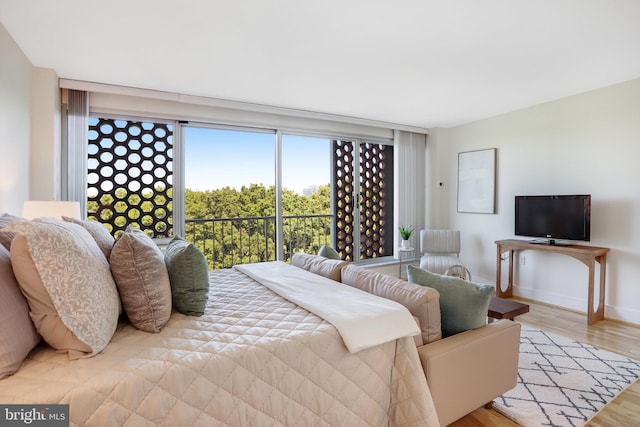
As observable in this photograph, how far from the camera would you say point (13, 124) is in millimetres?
2314

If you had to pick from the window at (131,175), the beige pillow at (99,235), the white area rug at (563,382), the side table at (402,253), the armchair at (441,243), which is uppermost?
the window at (131,175)

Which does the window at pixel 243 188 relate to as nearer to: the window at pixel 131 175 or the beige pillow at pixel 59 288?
the window at pixel 131 175

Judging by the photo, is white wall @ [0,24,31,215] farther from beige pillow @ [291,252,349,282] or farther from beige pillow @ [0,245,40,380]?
beige pillow @ [291,252,349,282]

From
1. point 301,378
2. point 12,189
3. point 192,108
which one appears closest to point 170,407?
point 301,378

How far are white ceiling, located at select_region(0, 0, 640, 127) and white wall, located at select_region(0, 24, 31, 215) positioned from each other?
121 millimetres

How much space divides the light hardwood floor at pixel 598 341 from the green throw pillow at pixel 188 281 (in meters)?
1.53

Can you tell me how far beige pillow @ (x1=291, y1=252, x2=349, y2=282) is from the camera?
2139 mm

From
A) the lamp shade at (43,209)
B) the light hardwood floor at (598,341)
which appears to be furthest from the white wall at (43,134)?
the light hardwood floor at (598,341)

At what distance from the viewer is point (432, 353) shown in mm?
1466

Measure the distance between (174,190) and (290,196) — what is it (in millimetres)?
1738

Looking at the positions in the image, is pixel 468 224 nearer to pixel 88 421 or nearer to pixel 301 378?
pixel 301 378

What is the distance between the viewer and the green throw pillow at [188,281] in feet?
5.01

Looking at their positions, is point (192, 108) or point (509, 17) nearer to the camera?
point (509, 17)

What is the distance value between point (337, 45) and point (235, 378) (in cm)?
222
